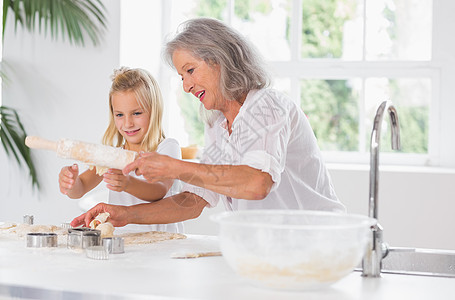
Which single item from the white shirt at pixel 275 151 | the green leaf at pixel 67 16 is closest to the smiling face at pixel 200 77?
the white shirt at pixel 275 151

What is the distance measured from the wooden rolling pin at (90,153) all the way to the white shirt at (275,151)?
31 cm

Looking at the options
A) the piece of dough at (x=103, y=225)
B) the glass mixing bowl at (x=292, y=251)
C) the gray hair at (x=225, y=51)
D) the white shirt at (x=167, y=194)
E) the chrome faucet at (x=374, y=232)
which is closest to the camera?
the glass mixing bowl at (x=292, y=251)

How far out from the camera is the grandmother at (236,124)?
5.82 ft

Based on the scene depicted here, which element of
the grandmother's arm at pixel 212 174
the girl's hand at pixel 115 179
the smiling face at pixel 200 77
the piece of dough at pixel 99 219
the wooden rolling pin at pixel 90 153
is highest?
the smiling face at pixel 200 77

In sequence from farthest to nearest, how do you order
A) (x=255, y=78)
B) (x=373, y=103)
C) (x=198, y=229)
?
(x=373, y=103), (x=198, y=229), (x=255, y=78)

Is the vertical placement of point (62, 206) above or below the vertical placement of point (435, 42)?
below

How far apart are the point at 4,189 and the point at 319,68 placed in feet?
6.47

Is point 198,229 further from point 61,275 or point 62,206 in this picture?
point 61,275

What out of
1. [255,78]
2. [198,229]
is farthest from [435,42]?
[255,78]

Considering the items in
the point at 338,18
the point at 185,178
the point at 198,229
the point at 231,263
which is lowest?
the point at 198,229

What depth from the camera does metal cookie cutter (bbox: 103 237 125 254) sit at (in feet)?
5.16

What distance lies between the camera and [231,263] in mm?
1243

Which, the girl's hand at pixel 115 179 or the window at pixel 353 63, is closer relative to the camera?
the girl's hand at pixel 115 179

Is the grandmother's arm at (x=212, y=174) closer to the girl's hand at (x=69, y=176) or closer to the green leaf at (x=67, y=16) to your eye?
the girl's hand at (x=69, y=176)
